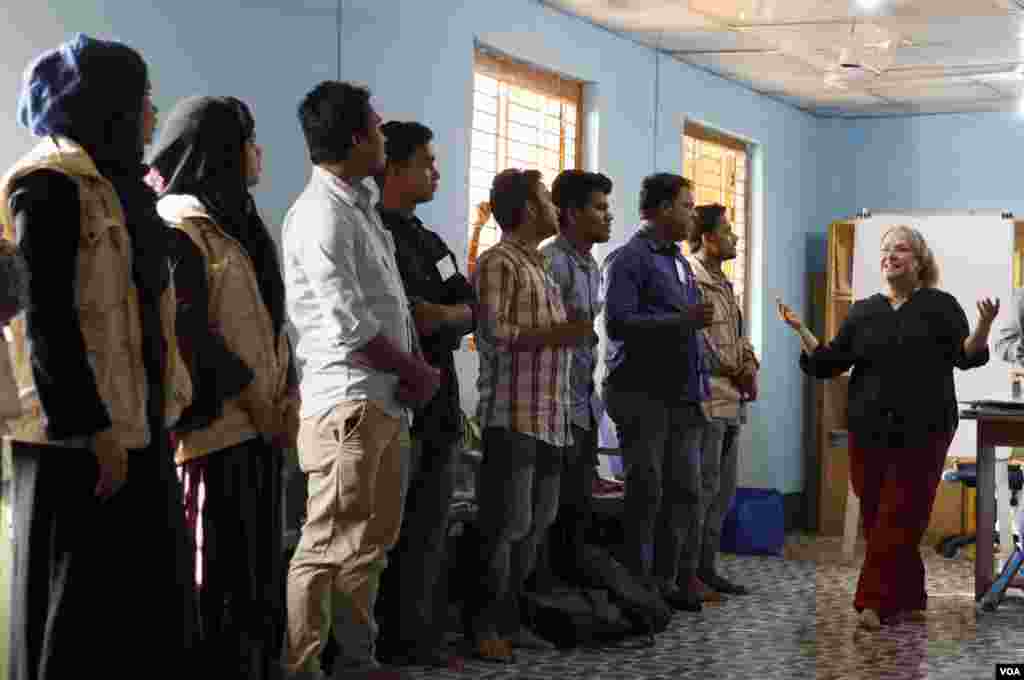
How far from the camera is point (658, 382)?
570 centimetres

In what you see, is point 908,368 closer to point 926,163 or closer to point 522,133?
point 522,133

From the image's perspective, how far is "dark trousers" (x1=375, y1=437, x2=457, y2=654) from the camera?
452 cm

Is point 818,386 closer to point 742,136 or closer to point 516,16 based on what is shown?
point 742,136

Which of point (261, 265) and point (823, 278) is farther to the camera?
point (823, 278)

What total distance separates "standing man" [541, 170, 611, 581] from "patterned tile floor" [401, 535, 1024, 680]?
18.9 inches

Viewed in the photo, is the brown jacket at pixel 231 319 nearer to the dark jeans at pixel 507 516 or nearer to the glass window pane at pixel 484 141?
the dark jeans at pixel 507 516

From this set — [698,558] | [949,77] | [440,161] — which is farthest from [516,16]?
[949,77]

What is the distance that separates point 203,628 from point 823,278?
24.7 feet

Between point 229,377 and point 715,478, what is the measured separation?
3429 mm

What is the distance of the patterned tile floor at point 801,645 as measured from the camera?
4.72m

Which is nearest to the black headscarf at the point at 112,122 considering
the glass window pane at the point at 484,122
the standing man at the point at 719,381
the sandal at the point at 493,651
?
the sandal at the point at 493,651

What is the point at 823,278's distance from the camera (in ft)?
33.6

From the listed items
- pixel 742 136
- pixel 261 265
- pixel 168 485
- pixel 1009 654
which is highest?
pixel 742 136

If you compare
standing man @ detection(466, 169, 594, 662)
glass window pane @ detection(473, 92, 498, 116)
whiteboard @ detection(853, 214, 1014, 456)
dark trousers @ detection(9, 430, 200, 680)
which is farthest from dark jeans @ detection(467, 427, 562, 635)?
whiteboard @ detection(853, 214, 1014, 456)
